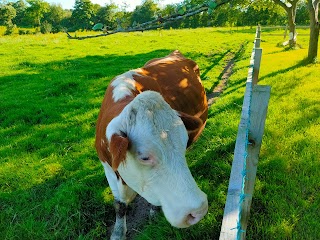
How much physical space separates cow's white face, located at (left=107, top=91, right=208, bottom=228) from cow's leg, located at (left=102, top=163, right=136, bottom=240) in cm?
74

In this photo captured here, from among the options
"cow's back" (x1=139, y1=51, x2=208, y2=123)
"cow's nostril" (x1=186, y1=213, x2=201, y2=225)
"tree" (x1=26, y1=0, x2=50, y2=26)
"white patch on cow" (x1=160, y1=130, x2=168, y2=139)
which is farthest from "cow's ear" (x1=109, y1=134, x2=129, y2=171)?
"tree" (x1=26, y1=0, x2=50, y2=26)

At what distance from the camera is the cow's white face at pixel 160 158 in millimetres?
2004

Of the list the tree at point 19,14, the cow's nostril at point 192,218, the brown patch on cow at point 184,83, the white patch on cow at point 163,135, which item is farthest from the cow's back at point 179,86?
the tree at point 19,14

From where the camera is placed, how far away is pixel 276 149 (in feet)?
14.2

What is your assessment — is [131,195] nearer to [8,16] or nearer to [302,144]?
[302,144]

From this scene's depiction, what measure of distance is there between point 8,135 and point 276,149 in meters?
4.54

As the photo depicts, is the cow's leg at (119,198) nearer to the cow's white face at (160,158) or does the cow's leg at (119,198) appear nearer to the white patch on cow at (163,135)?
the cow's white face at (160,158)

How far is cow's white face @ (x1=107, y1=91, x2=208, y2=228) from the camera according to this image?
2.00 m

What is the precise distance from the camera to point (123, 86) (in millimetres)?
3051

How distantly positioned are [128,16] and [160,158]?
0.98 meters

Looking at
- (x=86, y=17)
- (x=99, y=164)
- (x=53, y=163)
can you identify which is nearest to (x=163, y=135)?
(x=99, y=164)

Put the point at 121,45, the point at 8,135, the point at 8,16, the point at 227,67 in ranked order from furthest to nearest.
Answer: the point at 8,16 < the point at 121,45 < the point at 227,67 < the point at 8,135

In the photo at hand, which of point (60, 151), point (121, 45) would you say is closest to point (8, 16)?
point (121, 45)

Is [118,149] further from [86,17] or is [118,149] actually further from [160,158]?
[86,17]
